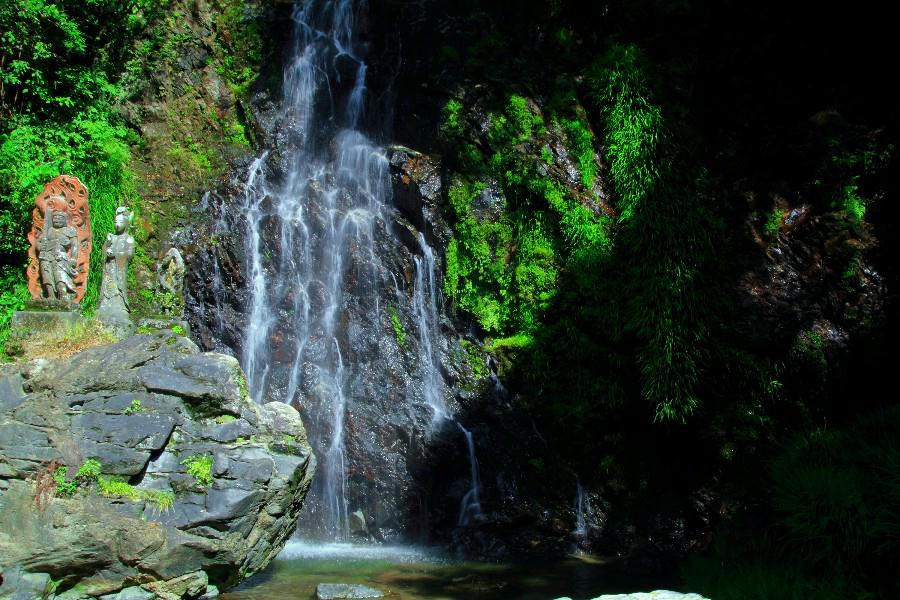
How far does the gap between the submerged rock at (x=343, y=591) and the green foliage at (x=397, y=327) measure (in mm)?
4284

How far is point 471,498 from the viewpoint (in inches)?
376

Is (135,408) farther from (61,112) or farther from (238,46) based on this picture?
(238,46)

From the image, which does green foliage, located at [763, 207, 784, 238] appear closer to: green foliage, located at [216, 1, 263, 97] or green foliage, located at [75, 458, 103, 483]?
green foliage, located at [75, 458, 103, 483]

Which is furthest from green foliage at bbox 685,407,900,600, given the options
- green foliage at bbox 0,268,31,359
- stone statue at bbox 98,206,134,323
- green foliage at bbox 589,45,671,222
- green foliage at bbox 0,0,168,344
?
green foliage at bbox 0,268,31,359

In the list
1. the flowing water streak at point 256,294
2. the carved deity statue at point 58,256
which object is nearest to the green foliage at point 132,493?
the carved deity statue at point 58,256

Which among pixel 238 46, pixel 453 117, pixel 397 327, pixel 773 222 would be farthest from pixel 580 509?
pixel 238 46

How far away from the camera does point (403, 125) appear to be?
Answer: 42.0 feet

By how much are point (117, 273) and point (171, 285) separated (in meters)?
0.70

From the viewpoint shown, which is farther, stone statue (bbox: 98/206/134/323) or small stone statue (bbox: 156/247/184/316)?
small stone statue (bbox: 156/247/184/316)

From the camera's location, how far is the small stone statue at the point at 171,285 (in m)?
8.96

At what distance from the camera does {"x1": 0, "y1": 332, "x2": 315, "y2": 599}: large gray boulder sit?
571 cm

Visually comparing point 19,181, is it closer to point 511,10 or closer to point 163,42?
point 163,42

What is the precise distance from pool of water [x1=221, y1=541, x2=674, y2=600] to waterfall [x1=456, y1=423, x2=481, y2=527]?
642 mm

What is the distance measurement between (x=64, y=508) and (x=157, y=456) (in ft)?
2.83
